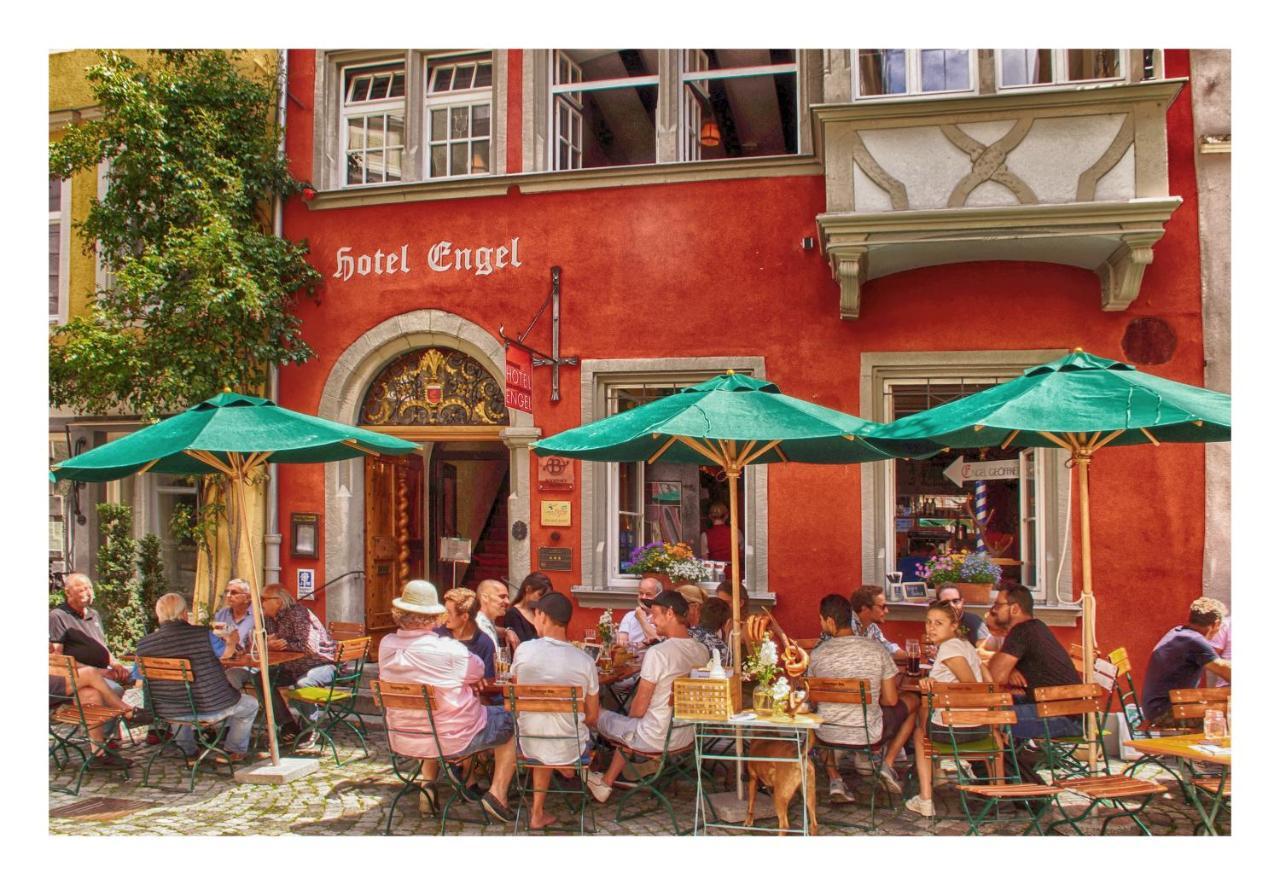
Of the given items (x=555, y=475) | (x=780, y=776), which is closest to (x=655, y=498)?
(x=555, y=475)

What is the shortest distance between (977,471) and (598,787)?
14.1ft

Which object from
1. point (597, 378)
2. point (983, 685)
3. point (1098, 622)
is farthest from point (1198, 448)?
point (597, 378)

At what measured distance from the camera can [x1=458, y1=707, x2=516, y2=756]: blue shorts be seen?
17.7 feet

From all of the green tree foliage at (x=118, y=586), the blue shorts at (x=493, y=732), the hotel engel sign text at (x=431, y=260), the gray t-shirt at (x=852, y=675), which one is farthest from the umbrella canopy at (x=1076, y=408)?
the green tree foliage at (x=118, y=586)

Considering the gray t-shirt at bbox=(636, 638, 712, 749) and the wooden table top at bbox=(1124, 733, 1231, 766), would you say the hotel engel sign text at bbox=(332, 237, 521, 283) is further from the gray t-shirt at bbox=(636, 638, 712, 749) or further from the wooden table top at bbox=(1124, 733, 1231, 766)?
the wooden table top at bbox=(1124, 733, 1231, 766)

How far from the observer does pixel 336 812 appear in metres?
5.68

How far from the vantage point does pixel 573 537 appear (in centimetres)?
877

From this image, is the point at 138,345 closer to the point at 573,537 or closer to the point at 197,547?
the point at 197,547

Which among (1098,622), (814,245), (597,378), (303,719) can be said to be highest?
(814,245)

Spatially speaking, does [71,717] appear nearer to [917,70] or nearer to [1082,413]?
[1082,413]

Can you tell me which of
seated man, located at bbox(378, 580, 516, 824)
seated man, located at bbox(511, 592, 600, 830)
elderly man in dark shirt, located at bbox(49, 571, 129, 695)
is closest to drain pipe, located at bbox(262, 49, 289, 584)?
elderly man in dark shirt, located at bbox(49, 571, 129, 695)

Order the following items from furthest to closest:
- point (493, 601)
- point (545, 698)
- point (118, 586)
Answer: point (118, 586) < point (493, 601) < point (545, 698)

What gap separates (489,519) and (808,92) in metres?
7.00

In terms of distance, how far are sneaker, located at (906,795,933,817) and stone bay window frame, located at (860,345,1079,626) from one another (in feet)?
8.50
